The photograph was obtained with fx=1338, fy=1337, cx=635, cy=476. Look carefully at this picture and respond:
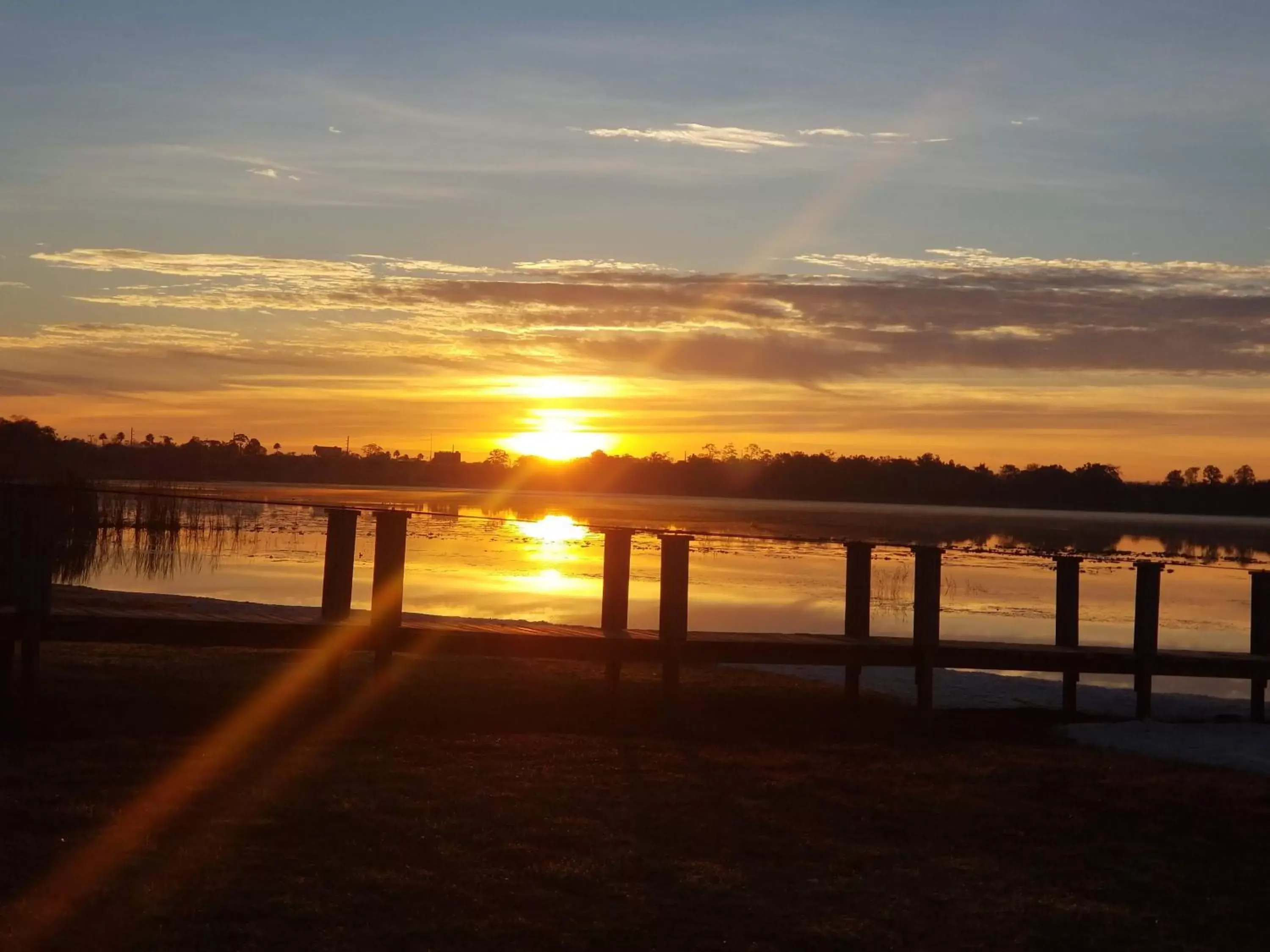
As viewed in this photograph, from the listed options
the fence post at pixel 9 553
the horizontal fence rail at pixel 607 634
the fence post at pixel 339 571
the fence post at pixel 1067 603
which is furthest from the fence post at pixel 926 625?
the fence post at pixel 9 553

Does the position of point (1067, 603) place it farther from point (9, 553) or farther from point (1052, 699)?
point (9, 553)

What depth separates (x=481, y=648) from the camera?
11.5m

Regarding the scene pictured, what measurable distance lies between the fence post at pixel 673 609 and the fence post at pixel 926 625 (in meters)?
2.27

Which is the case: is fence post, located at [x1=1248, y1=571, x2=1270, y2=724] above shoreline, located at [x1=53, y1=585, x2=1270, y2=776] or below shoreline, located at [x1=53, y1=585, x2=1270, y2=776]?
above

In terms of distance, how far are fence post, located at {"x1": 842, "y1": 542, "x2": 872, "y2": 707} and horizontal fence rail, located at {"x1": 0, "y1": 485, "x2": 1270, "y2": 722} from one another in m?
0.02

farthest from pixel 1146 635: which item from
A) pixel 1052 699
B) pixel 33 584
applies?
pixel 33 584

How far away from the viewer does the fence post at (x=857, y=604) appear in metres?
12.8

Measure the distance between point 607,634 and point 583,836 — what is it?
16.2ft

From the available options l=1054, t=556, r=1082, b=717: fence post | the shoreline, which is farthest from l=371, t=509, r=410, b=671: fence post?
l=1054, t=556, r=1082, b=717: fence post

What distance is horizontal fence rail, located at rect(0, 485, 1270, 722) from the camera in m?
10.4

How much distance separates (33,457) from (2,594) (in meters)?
34.6

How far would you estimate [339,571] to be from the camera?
459 inches

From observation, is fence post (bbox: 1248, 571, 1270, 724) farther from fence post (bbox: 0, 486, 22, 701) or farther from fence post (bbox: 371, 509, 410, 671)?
fence post (bbox: 0, 486, 22, 701)

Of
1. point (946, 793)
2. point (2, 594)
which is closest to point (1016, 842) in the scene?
point (946, 793)
